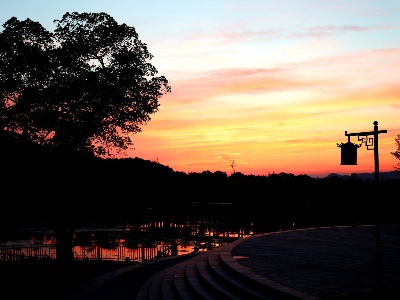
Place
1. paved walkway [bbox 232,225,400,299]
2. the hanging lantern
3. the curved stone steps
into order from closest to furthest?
the curved stone steps, paved walkway [bbox 232,225,400,299], the hanging lantern

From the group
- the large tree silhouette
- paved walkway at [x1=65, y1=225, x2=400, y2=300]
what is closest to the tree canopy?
the large tree silhouette

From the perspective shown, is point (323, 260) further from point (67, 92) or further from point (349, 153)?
point (67, 92)

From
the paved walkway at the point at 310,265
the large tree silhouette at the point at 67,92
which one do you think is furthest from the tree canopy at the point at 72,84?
the paved walkway at the point at 310,265

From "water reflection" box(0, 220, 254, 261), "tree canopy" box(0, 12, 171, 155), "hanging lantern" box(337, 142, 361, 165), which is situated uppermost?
"tree canopy" box(0, 12, 171, 155)

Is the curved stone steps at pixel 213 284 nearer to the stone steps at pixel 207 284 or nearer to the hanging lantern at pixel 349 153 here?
the stone steps at pixel 207 284

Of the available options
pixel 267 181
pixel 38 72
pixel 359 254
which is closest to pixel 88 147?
pixel 38 72

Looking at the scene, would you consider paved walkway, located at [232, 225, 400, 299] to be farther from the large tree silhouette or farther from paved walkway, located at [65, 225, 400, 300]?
the large tree silhouette

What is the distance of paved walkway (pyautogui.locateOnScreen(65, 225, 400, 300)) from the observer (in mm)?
12961

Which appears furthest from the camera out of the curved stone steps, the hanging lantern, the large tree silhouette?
the large tree silhouette

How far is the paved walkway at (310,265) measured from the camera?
42.5 feet

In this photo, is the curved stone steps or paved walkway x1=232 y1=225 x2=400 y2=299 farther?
paved walkway x1=232 y1=225 x2=400 y2=299

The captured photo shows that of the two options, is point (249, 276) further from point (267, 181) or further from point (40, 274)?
point (267, 181)

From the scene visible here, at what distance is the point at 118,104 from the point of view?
33406mm

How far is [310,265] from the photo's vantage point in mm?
16203
